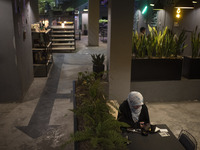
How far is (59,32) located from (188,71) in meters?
6.75

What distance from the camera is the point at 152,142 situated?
8.47 ft

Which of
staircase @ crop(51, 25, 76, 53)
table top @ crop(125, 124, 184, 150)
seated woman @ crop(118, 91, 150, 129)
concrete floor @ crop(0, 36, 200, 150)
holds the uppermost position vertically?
staircase @ crop(51, 25, 76, 53)

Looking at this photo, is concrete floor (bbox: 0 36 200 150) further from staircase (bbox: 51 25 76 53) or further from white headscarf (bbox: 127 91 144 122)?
staircase (bbox: 51 25 76 53)

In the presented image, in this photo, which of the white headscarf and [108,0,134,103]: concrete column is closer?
the white headscarf

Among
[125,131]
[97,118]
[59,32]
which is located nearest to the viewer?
[97,118]

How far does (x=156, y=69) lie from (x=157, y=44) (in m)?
0.56

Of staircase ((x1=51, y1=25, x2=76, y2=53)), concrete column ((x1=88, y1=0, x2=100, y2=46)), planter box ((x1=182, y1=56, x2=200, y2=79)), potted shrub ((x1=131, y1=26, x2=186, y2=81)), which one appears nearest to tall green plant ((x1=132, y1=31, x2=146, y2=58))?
potted shrub ((x1=131, y1=26, x2=186, y2=81))

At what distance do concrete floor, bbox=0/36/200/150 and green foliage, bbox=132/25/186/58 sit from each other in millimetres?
1152

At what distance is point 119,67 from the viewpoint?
4938mm

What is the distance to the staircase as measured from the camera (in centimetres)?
1053

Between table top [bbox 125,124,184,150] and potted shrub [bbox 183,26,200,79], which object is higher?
potted shrub [bbox 183,26,200,79]

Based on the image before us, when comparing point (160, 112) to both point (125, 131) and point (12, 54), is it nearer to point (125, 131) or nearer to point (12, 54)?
point (125, 131)

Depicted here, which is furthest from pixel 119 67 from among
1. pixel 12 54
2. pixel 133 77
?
pixel 12 54

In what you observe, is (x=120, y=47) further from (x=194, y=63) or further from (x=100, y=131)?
(x=100, y=131)
